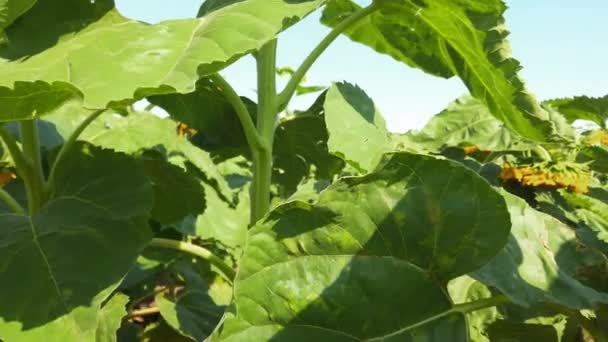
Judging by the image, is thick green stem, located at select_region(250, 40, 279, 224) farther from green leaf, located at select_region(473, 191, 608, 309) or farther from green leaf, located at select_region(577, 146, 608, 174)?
green leaf, located at select_region(577, 146, 608, 174)

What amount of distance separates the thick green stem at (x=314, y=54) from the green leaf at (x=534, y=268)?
393 millimetres

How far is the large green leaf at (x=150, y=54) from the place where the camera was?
774mm

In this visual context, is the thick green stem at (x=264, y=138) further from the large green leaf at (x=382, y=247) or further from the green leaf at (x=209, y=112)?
the large green leaf at (x=382, y=247)

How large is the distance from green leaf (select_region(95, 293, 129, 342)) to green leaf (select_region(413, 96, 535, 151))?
3.28 feet

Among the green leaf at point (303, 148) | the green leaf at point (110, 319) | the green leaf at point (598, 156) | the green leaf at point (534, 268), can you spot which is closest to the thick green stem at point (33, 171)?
the green leaf at point (110, 319)

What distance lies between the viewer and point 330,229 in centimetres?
89

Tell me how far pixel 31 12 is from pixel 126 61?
0.34m

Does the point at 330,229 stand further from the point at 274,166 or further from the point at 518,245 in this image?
the point at 274,166

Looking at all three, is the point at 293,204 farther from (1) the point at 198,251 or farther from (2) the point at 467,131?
(2) the point at 467,131

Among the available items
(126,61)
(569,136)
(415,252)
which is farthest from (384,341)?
(569,136)

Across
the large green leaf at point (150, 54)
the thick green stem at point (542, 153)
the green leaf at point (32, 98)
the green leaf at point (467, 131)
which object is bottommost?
the green leaf at point (467, 131)

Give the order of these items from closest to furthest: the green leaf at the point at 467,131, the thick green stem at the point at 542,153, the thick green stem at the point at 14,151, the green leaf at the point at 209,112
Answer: the thick green stem at the point at 14,151 → the green leaf at the point at 209,112 → the thick green stem at the point at 542,153 → the green leaf at the point at 467,131

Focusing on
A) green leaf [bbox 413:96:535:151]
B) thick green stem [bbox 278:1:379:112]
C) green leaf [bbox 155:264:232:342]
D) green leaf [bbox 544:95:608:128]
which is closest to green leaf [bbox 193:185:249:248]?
green leaf [bbox 155:264:232:342]

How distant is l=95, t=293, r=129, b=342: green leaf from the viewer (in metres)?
1.18
